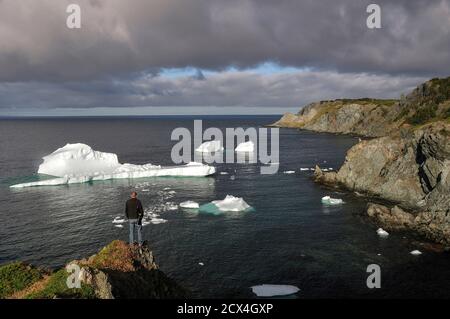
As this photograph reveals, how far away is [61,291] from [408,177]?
192 feet

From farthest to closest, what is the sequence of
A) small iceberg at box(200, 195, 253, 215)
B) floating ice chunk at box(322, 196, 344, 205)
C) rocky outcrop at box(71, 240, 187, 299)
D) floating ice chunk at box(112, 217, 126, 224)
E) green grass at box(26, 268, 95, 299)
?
floating ice chunk at box(322, 196, 344, 205), small iceberg at box(200, 195, 253, 215), floating ice chunk at box(112, 217, 126, 224), rocky outcrop at box(71, 240, 187, 299), green grass at box(26, 268, 95, 299)

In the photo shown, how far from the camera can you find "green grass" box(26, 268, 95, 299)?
55.5ft

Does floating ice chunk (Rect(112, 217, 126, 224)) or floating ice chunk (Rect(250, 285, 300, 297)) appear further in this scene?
floating ice chunk (Rect(112, 217, 126, 224))

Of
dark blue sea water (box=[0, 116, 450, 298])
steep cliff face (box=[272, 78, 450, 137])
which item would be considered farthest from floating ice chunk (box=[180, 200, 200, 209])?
steep cliff face (box=[272, 78, 450, 137])

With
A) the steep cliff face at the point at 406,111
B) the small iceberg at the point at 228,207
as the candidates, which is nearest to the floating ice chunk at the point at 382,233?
the small iceberg at the point at 228,207

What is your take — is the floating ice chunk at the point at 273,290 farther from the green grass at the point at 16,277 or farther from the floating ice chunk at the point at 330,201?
the floating ice chunk at the point at 330,201

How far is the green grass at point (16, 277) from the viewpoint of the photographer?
19.4 meters

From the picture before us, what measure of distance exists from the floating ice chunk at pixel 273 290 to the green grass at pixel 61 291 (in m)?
17.2

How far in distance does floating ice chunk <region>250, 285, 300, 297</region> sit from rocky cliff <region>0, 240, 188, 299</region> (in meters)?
8.04

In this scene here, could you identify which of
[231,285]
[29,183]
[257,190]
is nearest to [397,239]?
[231,285]

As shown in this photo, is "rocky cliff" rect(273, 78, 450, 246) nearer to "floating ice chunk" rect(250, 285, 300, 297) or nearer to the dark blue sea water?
the dark blue sea water

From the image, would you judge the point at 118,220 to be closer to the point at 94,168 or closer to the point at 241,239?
the point at 241,239

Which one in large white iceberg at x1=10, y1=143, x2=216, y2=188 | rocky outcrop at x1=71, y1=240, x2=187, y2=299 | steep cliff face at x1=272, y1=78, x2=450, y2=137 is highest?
steep cliff face at x1=272, y1=78, x2=450, y2=137
